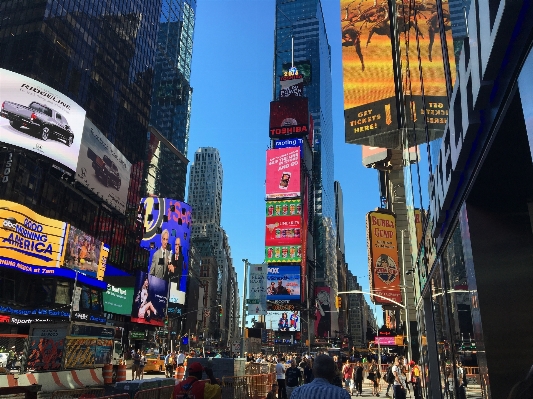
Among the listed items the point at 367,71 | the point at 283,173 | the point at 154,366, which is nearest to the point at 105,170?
the point at 154,366

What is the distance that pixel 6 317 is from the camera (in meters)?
41.8

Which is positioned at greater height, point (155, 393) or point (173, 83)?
point (173, 83)

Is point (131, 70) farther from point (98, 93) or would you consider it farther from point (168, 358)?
point (168, 358)

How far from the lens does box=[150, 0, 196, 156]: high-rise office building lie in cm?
14012

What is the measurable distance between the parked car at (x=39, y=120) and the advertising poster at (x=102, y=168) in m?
4.86

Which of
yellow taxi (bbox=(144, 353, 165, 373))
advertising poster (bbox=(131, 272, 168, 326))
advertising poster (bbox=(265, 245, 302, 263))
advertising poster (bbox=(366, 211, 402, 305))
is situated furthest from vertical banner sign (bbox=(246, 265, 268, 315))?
advertising poster (bbox=(265, 245, 302, 263))

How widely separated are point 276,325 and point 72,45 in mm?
72959

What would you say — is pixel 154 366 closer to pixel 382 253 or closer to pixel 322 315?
pixel 382 253

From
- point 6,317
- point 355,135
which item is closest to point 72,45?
point 6,317

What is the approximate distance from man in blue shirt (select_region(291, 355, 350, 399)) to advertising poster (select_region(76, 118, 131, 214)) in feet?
180

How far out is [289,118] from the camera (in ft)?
398

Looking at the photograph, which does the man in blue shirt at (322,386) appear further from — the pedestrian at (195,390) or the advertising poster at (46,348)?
the advertising poster at (46,348)

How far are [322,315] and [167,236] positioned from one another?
2251 inches

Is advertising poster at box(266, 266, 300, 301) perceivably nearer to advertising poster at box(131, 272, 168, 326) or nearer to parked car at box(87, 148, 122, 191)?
advertising poster at box(131, 272, 168, 326)
